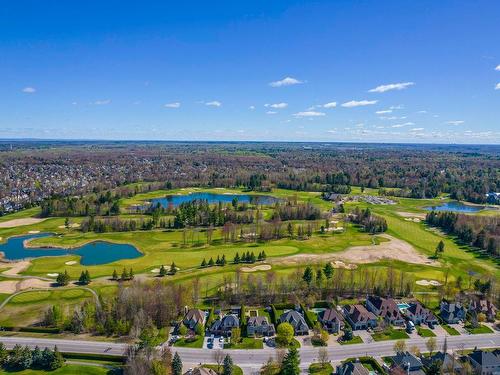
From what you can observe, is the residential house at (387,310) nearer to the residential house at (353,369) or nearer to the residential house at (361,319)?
the residential house at (361,319)

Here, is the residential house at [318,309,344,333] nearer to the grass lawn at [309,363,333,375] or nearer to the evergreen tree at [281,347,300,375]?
the grass lawn at [309,363,333,375]

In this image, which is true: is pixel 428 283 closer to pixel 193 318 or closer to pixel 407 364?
pixel 407 364

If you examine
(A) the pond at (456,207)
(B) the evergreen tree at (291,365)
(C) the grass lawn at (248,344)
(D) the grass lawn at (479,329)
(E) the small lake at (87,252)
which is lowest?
(E) the small lake at (87,252)

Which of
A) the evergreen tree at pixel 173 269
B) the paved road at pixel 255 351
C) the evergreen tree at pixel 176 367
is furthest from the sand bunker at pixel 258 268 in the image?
the evergreen tree at pixel 176 367

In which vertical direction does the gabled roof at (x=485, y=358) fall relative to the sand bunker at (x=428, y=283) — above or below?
above

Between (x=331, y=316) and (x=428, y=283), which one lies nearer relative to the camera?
(x=331, y=316)

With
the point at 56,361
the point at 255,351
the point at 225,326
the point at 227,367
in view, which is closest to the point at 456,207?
the point at 225,326

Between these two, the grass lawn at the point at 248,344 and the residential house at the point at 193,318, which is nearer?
the grass lawn at the point at 248,344

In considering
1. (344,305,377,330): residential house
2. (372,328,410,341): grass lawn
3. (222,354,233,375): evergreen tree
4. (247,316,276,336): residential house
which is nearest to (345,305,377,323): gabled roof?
(344,305,377,330): residential house
